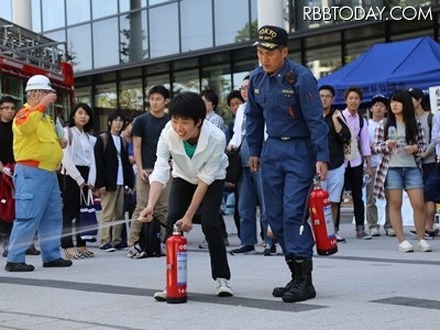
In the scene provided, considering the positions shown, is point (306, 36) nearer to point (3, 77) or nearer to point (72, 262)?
point (3, 77)

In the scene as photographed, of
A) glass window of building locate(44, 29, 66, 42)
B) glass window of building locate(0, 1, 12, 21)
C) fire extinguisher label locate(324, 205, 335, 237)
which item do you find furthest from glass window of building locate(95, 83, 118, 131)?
fire extinguisher label locate(324, 205, 335, 237)

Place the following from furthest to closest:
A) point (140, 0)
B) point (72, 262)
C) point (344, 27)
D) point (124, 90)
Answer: point (124, 90), point (140, 0), point (344, 27), point (72, 262)

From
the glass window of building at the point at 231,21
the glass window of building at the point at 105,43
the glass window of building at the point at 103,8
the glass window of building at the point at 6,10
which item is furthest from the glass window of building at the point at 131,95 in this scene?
the glass window of building at the point at 6,10

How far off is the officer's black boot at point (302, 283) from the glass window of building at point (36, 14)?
23855 mm

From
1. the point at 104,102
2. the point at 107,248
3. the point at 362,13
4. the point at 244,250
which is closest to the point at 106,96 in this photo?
the point at 104,102

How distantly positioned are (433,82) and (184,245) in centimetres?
845

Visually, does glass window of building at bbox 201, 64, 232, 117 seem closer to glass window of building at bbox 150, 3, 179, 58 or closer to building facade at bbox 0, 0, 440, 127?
building facade at bbox 0, 0, 440, 127

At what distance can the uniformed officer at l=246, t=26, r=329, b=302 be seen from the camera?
6.07 meters

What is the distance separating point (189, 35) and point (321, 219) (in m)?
18.2

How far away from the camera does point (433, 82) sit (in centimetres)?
1359

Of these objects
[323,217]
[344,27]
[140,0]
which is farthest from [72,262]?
[140,0]

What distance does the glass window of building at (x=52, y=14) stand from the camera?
27.8 meters

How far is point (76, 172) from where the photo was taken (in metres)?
9.89

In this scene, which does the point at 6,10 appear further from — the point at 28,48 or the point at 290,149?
the point at 290,149
